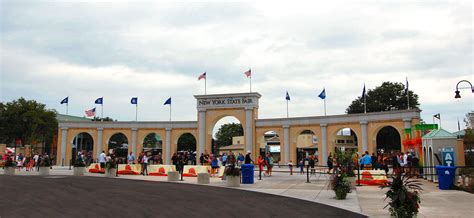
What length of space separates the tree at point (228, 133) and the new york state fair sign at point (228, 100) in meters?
54.1

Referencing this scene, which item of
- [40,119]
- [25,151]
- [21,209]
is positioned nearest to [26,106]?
[40,119]

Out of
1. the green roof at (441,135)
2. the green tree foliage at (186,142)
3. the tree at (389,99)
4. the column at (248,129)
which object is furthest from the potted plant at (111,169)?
the green tree foliage at (186,142)

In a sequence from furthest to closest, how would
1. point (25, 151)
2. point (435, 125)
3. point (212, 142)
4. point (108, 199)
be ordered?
point (25, 151) < point (212, 142) < point (435, 125) < point (108, 199)

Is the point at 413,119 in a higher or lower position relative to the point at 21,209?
higher

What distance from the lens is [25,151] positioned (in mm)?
56594

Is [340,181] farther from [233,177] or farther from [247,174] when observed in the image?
[247,174]

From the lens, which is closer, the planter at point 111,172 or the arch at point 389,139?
the planter at point 111,172

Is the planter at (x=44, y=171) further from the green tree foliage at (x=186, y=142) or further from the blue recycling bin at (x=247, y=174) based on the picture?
the green tree foliage at (x=186, y=142)

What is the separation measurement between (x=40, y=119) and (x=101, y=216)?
56.3 metres

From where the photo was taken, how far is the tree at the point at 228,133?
95400mm

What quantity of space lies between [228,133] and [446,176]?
79.3 m

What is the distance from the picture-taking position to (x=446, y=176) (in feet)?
58.5

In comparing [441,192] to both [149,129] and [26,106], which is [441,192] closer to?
[149,129]

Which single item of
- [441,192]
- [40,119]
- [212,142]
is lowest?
[441,192]
